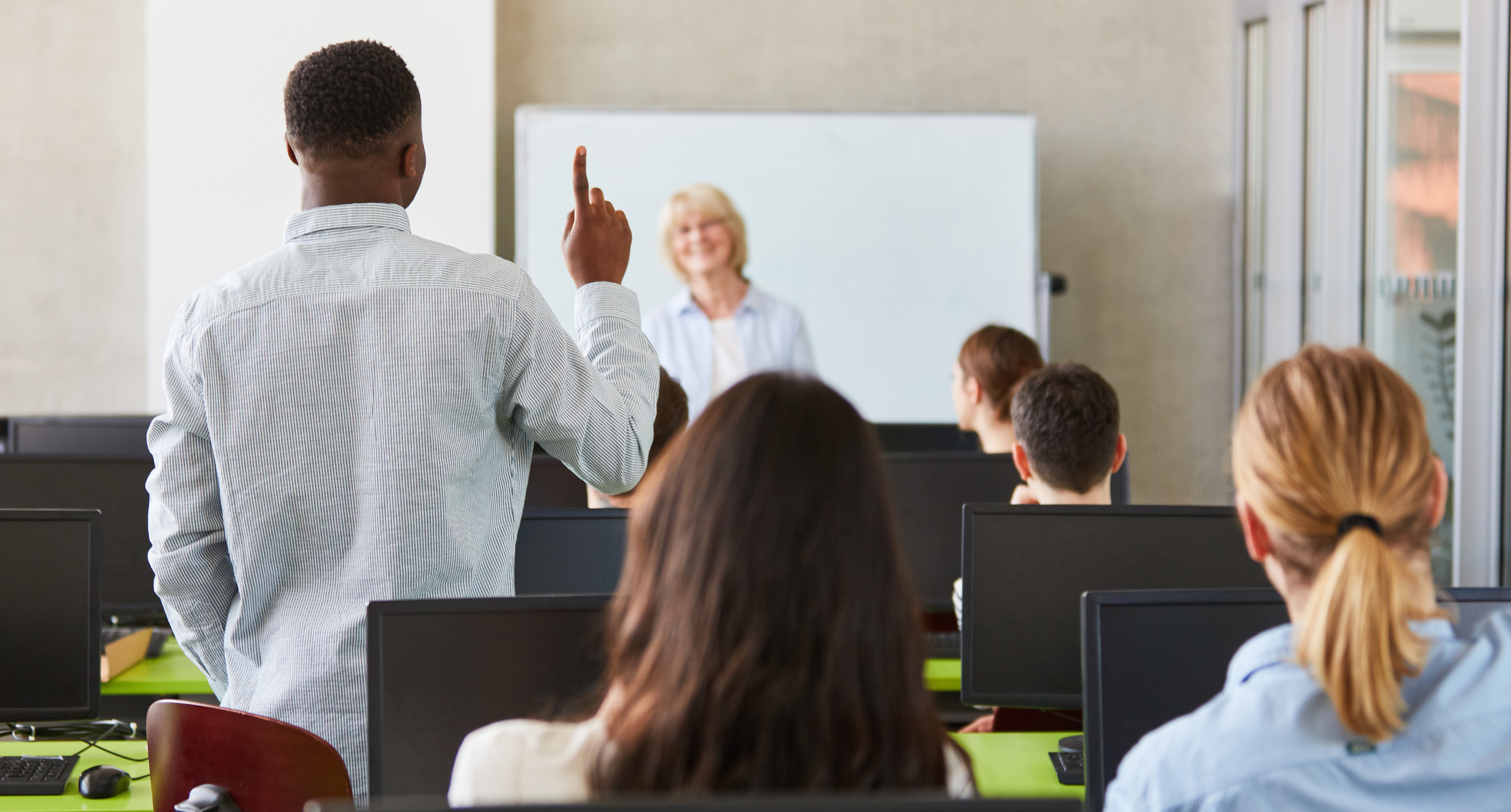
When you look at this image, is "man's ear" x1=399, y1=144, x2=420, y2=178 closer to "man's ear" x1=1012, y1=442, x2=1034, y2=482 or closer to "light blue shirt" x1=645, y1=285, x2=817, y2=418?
"man's ear" x1=1012, y1=442, x2=1034, y2=482

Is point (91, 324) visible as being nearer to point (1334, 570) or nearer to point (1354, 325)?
point (1354, 325)

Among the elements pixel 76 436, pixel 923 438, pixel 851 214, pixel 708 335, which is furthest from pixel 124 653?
pixel 851 214

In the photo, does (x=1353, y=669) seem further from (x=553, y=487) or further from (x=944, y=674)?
(x=553, y=487)

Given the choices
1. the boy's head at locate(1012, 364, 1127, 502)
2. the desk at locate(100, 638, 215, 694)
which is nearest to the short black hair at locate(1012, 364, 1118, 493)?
the boy's head at locate(1012, 364, 1127, 502)

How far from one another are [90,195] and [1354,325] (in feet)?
14.5

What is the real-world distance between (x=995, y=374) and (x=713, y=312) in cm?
178

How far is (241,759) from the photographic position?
57.5 inches

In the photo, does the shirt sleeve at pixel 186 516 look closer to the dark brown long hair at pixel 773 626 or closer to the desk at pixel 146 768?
the desk at pixel 146 768

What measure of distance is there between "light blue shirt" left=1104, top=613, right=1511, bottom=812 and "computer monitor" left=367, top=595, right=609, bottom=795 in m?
0.64

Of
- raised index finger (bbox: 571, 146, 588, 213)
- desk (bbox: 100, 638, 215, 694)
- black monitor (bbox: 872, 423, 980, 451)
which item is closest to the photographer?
raised index finger (bbox: 571, 146, 588, 213)

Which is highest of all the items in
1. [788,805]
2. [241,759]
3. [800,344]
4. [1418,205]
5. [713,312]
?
[1418,205]

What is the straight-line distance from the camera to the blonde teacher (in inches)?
177

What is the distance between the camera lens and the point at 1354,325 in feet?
14.2

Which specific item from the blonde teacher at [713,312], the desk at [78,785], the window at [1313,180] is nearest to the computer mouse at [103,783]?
the desk at [78,785]
